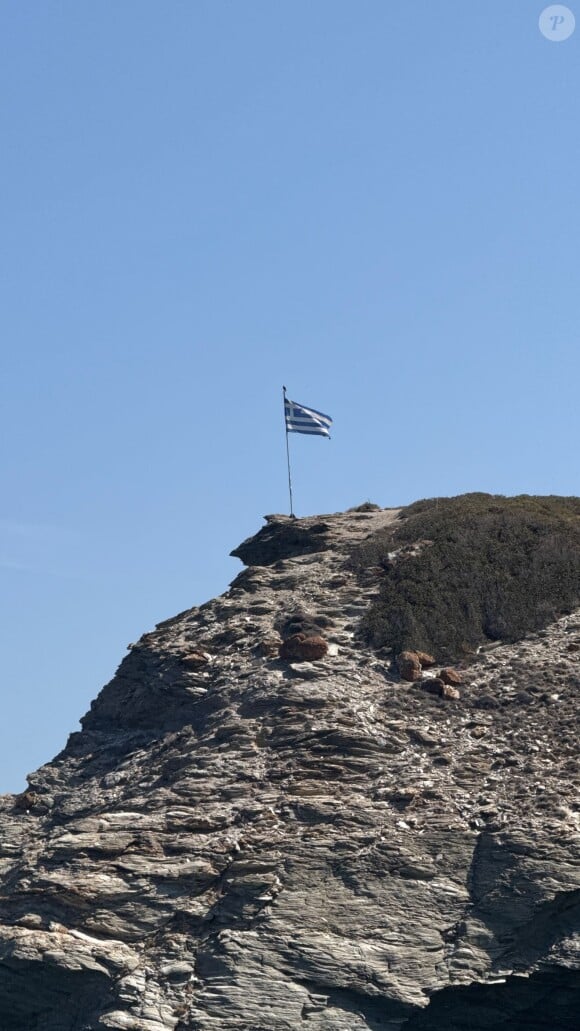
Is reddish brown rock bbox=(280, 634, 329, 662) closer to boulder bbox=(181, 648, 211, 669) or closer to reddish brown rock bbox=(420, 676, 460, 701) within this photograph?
boulder bbox=(181, 648, 211, 669)

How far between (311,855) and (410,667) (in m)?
8.56

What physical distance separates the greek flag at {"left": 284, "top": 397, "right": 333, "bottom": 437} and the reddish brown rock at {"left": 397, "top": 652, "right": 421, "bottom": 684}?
15237mm

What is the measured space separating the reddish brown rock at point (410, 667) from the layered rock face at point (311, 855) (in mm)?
266

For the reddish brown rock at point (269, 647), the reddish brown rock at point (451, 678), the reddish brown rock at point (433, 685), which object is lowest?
the reddish brown rock at point (433, 685)

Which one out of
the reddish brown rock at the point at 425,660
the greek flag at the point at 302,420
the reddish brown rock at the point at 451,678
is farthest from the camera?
the greek flag at the point at 302,420

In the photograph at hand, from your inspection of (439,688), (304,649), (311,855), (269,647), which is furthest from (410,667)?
(311,855)

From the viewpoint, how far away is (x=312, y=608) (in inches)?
1842

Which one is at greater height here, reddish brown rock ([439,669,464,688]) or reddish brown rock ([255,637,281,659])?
reddish brown rock ([255,637,281,659])

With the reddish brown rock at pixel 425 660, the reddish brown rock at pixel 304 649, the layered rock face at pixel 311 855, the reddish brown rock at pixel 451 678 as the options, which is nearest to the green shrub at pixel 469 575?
the reddish brown rock at pixel 425 660

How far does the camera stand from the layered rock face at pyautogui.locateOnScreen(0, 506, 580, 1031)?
33906 millimetres

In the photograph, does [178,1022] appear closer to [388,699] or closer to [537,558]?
[388,699]

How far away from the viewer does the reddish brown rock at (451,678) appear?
42.3 meters

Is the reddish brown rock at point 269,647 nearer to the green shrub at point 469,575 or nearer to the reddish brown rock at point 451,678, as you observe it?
the green shrub at point 469,575

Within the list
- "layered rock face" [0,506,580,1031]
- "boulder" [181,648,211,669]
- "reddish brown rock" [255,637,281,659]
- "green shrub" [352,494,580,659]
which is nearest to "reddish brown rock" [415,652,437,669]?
"layered rock face" [0,506,580,1031]
